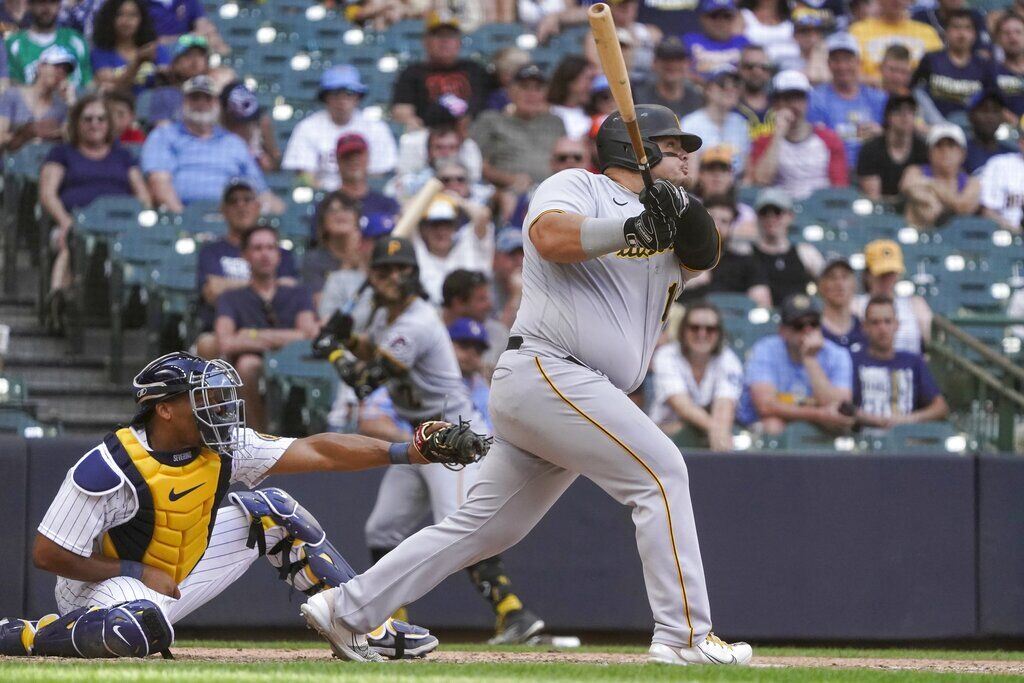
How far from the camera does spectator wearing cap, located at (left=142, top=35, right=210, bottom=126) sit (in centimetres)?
1048

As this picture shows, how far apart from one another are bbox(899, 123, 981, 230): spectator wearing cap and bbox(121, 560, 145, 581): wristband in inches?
288

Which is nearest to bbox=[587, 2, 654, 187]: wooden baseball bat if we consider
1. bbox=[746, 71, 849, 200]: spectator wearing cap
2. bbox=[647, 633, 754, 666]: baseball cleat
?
bbox=[647, 633, 754, 666]: baseball cleat

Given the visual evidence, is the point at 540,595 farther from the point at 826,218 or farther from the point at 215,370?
the point at 826,218

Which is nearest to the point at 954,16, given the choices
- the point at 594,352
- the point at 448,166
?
the point at 448,166

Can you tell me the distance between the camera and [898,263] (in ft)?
31.7

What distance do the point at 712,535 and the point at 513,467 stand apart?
3.08 metres

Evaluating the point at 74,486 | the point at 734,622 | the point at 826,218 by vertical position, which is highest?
the point at 74,486

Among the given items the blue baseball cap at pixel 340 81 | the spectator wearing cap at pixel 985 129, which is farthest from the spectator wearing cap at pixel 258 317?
the spectator wearing cap at pixel 985 129

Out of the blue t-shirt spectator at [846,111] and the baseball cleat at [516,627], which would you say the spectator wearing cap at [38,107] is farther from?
the blue t-shirt spectator at [846,111]

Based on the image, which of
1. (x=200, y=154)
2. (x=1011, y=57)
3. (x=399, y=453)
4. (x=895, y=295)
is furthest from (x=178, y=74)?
(x=1011, y=57)

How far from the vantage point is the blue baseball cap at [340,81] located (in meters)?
10.7

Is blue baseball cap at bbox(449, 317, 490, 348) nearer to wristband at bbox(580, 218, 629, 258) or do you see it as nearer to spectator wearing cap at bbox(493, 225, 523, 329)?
spectator wearing cap at bbox(493, 225, 523, 329)

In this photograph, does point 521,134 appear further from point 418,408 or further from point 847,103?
point 418,408

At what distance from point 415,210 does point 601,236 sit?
470cm
